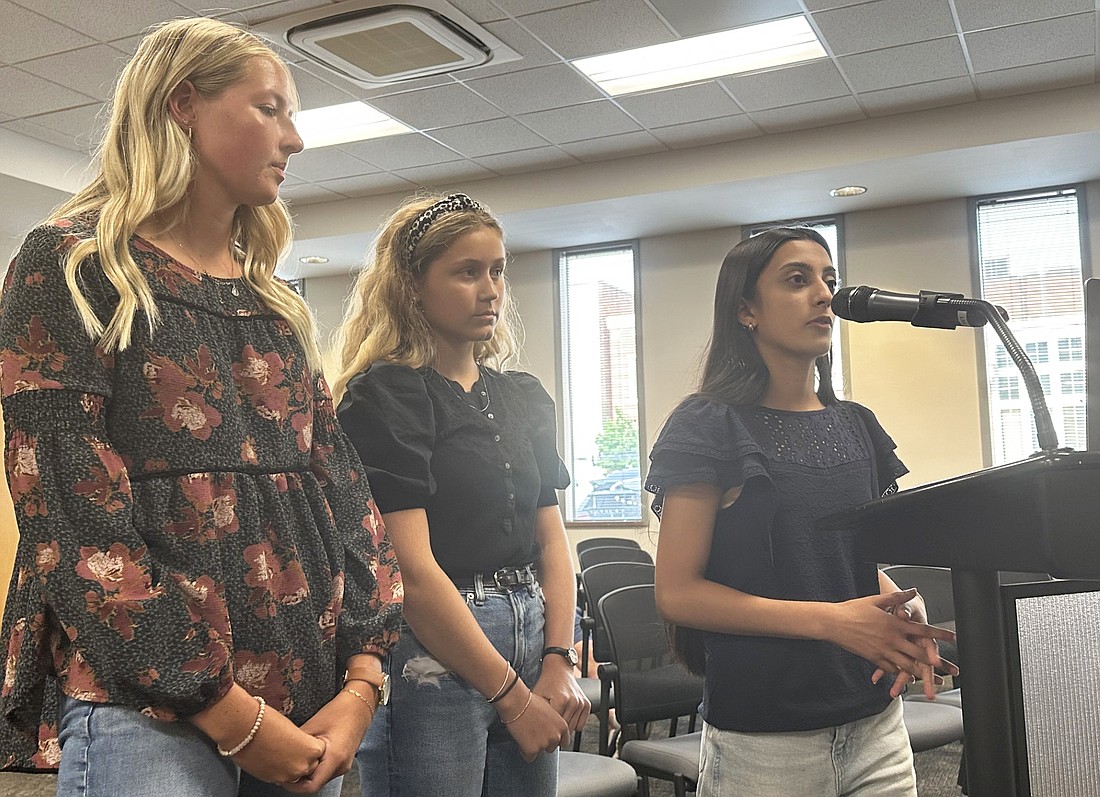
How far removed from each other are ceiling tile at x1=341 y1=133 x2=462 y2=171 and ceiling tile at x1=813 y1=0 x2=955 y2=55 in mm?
2591

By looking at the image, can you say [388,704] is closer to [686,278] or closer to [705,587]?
[705,587]

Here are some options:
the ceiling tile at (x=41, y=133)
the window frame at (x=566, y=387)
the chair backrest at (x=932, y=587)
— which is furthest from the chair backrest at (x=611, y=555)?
the ceiling tile at (x=41, y=133)

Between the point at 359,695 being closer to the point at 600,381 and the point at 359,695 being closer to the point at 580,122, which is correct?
the point at 580,122

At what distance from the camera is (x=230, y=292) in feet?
4.41

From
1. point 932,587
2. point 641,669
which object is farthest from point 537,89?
point 641,669

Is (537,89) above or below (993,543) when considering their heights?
above

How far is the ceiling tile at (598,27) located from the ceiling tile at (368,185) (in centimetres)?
239

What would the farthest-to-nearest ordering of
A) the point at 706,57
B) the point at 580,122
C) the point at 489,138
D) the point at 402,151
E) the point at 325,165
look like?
1. the point at 325,165
2. the point at 402,151
3. the point at 489,138
4. the point at 580,122
5. the point at 706,57

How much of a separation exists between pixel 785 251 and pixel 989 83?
16.4 ft

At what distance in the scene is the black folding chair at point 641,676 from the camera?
296 centimetres

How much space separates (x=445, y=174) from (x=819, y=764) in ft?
21.1

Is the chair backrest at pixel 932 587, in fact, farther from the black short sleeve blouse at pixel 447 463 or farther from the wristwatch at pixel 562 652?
the black short sleeve blouse at pixel 447 463

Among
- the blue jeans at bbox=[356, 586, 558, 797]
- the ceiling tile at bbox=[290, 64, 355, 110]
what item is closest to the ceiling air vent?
the ceiling tile at bbox=[290, 64, 355, 110]

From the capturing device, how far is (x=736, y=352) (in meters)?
1.78
